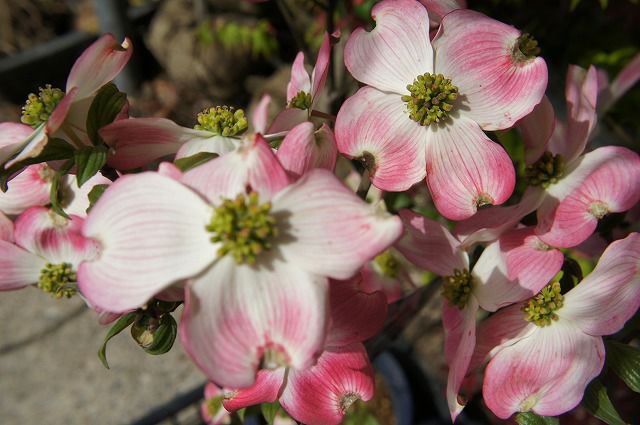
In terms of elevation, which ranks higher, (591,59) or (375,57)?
(375,57)

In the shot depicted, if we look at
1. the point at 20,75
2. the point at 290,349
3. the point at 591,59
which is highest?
the point at 290,349

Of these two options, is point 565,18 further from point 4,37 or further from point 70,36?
point 4,37

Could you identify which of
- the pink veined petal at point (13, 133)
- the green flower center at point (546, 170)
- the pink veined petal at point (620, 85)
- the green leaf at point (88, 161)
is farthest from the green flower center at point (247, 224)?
the pink veined petal at point (620, 85)

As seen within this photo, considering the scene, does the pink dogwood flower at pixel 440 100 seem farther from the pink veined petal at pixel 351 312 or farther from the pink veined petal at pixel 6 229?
the pink veined petal at pixel 6 229

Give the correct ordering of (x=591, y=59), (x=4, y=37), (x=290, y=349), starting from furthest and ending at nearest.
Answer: (x=4, y=37)
(x=591, y=59)
(x=290, y=349)

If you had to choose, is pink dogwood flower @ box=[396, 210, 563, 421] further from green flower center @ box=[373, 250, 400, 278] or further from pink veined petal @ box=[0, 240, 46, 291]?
pink veined petal @ box=[0, 240, 46, 291]

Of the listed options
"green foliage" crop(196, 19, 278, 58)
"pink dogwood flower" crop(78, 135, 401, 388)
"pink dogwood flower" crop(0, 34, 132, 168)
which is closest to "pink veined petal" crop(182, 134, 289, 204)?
"pink dogwood flower" crop(78, 135, 401, 388)

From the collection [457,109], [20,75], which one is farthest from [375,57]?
[20,75]
